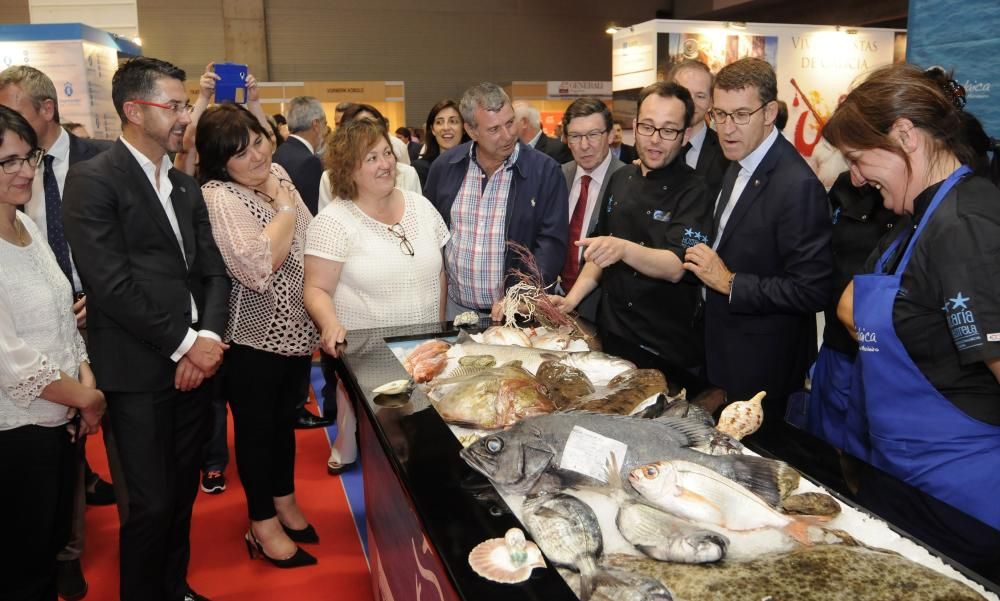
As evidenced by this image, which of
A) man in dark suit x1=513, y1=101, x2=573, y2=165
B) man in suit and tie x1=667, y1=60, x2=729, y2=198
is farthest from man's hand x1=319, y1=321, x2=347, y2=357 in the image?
man in dark suit x1=513, y1=101, x2=573, y2=165

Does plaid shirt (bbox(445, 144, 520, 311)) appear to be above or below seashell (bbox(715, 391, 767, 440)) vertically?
above

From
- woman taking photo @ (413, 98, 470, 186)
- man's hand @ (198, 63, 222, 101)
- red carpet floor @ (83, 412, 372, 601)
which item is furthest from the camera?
woman taking photo @ (413, 98, 470, 186)

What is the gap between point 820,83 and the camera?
8.42 m

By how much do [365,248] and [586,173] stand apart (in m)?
1.41

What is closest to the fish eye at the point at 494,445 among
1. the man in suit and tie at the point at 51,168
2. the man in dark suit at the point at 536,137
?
the man in suit and tie at the point at 51,168

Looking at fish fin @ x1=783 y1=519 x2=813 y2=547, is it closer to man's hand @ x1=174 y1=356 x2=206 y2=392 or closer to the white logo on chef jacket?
the white logo on chef jacket

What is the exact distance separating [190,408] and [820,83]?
8403 mm

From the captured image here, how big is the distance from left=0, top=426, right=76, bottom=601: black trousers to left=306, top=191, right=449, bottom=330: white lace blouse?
0.94m

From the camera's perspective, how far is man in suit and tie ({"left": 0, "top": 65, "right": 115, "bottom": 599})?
9.04 ft

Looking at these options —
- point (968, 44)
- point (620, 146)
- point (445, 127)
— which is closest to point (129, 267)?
point (445, 127)

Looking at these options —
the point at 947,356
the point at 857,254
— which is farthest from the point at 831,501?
the point at 857,254

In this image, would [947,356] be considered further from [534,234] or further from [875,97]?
[534,234]

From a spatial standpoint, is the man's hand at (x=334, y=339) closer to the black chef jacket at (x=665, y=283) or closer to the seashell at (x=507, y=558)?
the black chef jacket at (x=665, y=283)

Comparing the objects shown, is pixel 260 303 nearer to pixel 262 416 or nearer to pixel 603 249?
pixel 262 416
